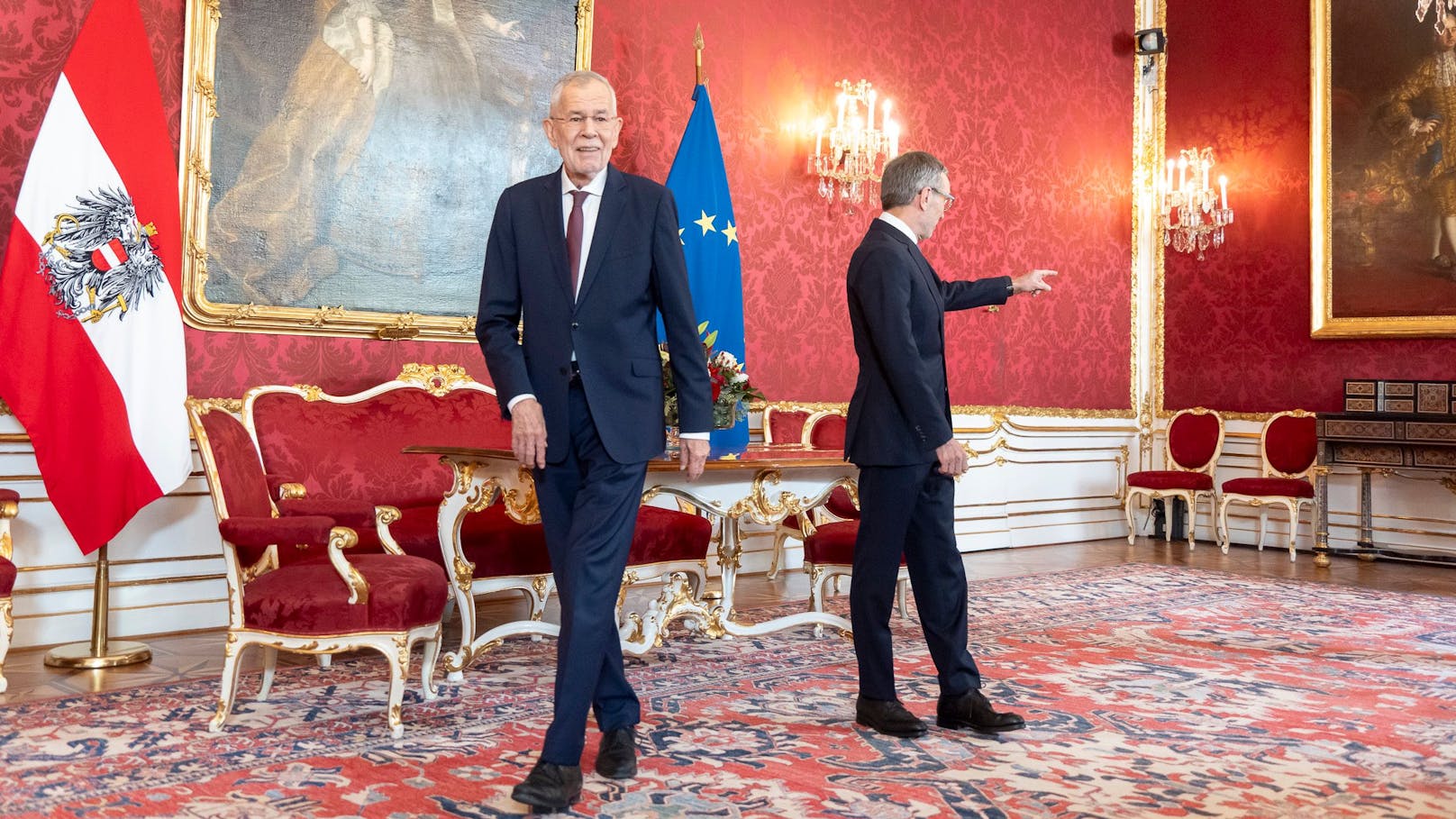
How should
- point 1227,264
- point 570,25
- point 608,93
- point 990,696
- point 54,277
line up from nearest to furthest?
1. point 608,93
2. point 990,696
3. point 54,277
4. point 570,25
5. point 1227,264

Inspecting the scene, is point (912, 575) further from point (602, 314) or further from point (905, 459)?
point (602, 314)

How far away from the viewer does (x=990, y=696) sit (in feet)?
12.2

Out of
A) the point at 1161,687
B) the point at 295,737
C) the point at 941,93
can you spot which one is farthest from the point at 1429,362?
the point at 295,737

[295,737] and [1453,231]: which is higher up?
[1453,231]

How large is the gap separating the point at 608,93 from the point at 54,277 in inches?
100

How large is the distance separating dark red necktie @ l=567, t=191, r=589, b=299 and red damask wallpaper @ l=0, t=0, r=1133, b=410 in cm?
295

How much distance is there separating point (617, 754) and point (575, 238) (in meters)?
1.24

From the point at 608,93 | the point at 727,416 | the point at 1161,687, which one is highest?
the point at 608,93

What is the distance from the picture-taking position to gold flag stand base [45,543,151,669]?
4.17 meters

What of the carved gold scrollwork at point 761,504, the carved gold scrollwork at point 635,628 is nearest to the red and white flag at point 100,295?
the carved gold scrollwork at point 635,628

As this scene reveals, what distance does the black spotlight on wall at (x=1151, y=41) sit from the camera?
9172 mm

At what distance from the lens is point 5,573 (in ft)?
12.5

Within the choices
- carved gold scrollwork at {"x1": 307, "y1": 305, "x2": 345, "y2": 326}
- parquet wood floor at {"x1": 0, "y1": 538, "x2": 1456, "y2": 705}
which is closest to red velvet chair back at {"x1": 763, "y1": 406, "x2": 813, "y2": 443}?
parquet wood floor at {"x1": 0, "y1": 538, "x2": 1456, "y2": 705}

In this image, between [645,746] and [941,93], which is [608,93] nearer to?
[645,746]
